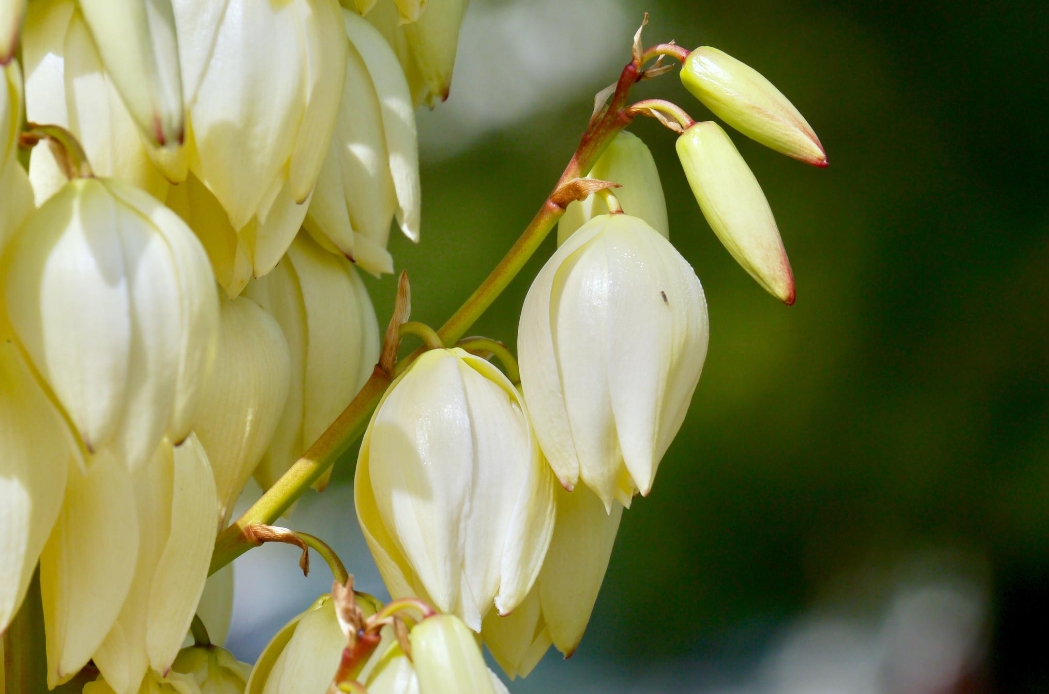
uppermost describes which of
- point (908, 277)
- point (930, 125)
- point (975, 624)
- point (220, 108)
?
point (220, 108)

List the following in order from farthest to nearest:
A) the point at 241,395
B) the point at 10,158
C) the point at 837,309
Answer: the point at 837,309
the point at 241,395
the point at 10,158

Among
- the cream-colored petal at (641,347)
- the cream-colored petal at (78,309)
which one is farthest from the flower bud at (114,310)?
the cream-colored petal at (641,347)

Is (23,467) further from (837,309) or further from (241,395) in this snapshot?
(837,309)

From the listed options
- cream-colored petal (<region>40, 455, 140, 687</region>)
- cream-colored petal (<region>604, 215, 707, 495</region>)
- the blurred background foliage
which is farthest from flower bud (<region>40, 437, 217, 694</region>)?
the blurred background foliage

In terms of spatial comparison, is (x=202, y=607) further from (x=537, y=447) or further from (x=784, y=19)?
(x=784, y=19)

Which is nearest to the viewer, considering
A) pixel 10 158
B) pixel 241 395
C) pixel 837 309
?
pixel 10 158

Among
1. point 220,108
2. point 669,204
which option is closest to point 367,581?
point 669,204

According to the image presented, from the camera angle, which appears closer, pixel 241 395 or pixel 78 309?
pixel 78 309

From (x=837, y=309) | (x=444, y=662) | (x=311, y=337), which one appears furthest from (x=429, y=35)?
(x=837, y=309)
